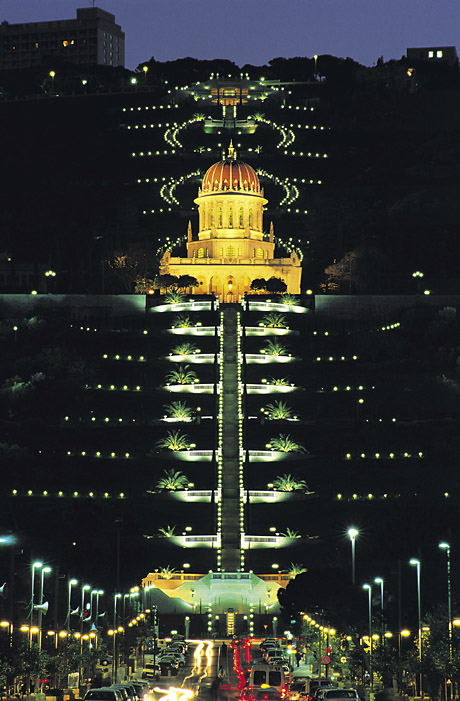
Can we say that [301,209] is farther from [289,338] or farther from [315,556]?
[315,556]

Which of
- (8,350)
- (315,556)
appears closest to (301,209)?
(8,350)

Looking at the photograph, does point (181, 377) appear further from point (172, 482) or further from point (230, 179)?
point (230, 179)

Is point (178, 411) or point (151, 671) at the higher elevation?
point (178, 411)

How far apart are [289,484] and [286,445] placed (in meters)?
6.06

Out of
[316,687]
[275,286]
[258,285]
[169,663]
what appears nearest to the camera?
[316,687]

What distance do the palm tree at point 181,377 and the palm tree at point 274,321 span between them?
1375cm

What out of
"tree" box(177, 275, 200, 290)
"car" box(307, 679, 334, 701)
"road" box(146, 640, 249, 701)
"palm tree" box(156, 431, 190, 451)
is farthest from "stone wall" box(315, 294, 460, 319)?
"car" box(307, 679, 334, 701)

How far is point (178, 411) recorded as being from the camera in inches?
4390

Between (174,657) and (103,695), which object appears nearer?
(103,695)

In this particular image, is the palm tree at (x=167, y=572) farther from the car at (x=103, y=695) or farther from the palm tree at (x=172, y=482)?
the car at (x=103, y=695)

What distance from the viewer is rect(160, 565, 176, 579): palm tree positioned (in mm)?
92188

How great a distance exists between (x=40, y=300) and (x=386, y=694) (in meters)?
81.7

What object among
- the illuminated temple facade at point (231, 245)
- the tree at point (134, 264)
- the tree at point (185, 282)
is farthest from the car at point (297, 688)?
the tree at point (134, 264)

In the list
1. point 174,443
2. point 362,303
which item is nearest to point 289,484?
point 174,443
